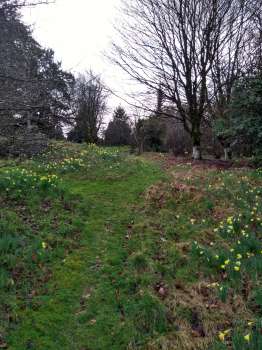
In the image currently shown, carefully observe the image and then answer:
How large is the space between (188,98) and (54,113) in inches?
376

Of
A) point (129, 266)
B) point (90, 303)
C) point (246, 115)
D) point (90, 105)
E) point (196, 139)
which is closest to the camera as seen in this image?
point (90, 303)

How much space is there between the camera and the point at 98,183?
10.1 metres

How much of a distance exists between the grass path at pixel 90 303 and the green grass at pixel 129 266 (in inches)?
0.6

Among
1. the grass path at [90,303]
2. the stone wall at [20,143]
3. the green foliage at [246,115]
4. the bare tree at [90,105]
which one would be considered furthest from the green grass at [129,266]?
the bare tree at [90,105]

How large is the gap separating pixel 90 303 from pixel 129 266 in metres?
1.09

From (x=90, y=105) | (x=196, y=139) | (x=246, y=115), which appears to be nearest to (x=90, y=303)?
(x=246, y=115)

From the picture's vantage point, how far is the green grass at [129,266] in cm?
399

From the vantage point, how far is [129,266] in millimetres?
5488

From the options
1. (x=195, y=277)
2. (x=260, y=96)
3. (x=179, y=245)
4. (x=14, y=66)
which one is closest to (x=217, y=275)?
(x=195, y=277)

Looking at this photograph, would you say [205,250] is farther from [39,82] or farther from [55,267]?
[39,82]

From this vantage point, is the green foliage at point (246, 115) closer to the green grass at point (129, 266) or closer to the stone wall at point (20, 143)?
the green grass at point (129, 266)

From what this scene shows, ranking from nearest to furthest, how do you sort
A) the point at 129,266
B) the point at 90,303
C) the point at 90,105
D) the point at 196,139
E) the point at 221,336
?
1. the point at 221,336
2. the point at 90,303
3. the point at 129,266
4. the point at 196,139
5. the point at 90,105

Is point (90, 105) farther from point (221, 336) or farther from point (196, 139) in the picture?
point (221, 336)

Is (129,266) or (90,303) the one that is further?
(129,266)
